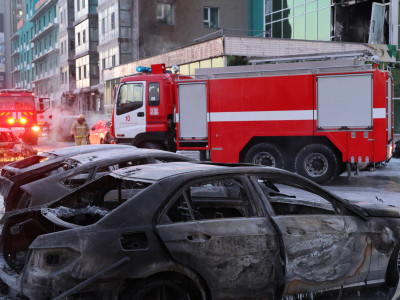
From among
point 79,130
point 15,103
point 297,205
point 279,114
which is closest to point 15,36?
point 15,103

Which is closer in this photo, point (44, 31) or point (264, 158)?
point (264, 158)

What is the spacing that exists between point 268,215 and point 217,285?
70 cm

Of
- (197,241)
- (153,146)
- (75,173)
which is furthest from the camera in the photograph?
(153,146)

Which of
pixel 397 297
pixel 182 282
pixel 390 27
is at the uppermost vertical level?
pixel 390 27

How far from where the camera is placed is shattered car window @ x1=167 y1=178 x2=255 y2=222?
13.7 feet

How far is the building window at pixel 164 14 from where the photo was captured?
137 feet

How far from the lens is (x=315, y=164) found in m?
12.7

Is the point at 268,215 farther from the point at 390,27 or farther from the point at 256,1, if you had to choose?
the point at 256,1

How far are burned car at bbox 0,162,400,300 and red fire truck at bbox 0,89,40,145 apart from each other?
78.3 feet

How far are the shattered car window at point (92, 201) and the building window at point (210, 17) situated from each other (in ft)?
129

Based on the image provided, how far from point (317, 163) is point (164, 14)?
103 feet

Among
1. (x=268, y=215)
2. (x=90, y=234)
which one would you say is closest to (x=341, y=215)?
(x=268, y=215)

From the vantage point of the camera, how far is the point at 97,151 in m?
7.93

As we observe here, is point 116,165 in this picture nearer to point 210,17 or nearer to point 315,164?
point 315,164
